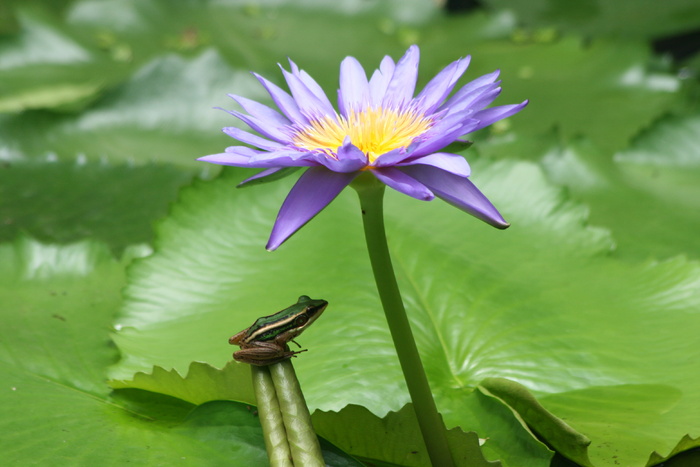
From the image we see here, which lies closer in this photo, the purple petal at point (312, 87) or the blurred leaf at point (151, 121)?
the purple petal at point (312, 87)

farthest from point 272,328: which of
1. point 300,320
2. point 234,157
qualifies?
point 234,157

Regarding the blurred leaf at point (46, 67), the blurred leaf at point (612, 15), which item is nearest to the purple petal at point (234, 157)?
the blurred leaf at point (46, 67)

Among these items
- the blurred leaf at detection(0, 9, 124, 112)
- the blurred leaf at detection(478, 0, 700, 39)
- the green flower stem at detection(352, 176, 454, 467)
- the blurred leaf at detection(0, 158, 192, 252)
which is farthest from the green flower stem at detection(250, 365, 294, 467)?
the blurred leaf at detection(478, 0, 700, 39)

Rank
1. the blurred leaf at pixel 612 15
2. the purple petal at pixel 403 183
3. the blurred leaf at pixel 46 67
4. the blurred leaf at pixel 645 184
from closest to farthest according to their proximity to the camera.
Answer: the purple petal at pixel 403 183 → the blurred leaf at pixel 645 184 → the blurred leaf at pixel 46 67 → the blurred leaf at pixel 612 15

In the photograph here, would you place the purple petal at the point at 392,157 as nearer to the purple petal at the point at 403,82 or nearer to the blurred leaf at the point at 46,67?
the purple petal at the point at 403,82

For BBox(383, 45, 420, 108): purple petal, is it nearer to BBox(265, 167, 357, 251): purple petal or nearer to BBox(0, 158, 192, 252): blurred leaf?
BBox(265, 167, 357, 251): purple petal

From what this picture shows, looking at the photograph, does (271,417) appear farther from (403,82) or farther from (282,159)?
(403,82)
